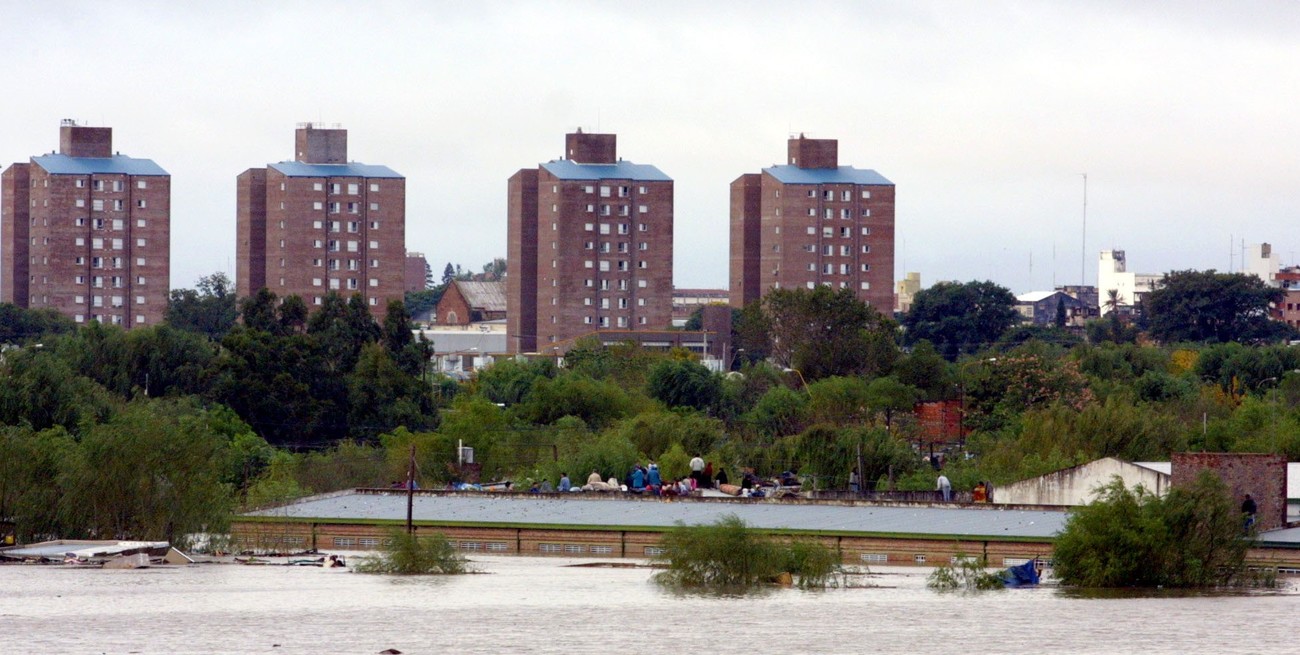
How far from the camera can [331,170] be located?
536 ft

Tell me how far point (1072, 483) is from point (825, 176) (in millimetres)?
114490

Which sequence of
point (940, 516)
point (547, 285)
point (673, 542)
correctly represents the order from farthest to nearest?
1. point (547, 285)
2. point (940, 516)
3. point (673, 542)

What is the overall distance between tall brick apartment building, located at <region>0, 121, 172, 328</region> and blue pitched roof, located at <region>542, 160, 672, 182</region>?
29904mm

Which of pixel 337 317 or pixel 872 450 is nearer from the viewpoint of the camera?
pixel 872 450

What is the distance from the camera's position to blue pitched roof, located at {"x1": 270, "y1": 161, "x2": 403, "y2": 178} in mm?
162375

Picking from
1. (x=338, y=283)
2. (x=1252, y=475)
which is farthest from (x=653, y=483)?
(x=338, y=283)

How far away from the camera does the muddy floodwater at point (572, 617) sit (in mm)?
28562

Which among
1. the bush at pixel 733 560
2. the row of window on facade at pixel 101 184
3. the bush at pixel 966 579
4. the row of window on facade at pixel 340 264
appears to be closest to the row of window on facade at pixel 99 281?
the row of window on facade at pixel 101 184

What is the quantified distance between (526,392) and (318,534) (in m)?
49.3

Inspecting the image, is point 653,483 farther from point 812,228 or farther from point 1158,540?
point 812,228

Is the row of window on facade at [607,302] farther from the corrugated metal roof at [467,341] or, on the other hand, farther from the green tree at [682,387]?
the green tree at [682,387]

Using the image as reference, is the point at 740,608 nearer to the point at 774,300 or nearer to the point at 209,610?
the point at 209,610

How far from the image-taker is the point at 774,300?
123125 mm

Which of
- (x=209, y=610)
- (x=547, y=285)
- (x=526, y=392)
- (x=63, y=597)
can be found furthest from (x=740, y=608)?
(x=547, y=285)
